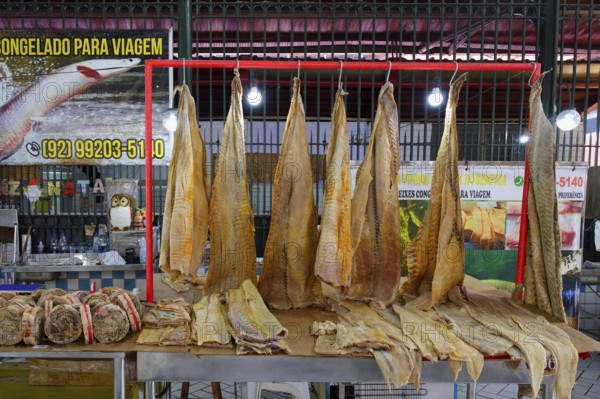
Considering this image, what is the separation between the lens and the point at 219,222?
264 cm

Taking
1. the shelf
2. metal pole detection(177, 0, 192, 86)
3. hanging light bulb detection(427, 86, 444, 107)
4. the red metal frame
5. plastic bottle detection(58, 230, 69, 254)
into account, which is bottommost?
the shelf

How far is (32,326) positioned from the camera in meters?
1.97

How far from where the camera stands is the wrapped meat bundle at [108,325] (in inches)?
79.6

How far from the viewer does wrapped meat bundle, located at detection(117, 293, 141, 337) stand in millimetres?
2131

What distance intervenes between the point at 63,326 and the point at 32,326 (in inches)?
5.2

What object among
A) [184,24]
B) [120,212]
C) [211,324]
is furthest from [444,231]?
[120,212]

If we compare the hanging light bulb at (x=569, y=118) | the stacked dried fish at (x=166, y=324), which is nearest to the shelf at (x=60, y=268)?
the stacked dried fish at (x=166, y=324)

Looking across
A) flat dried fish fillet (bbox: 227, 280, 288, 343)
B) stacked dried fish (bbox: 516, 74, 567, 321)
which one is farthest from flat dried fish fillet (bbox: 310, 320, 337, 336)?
stacked dried fish (bbox: 516, 74, 567, 321)

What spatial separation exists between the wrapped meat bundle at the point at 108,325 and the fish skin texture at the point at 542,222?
7.42 ft

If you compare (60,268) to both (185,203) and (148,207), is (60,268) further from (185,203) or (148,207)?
(185,203)

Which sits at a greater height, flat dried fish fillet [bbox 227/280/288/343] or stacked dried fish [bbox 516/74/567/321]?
stacked dried fish [bbox 516/74/567/321]

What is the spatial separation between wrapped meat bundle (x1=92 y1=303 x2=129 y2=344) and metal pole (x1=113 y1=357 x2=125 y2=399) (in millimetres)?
115

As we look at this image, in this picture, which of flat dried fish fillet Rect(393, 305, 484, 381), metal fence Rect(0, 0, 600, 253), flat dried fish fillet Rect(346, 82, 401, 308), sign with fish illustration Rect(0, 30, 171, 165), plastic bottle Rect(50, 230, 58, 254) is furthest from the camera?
plastic bottle Rect(50, 230, 58, 254)

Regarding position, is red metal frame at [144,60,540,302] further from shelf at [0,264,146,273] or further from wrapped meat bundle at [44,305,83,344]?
shelf at [0,264,146,273]
